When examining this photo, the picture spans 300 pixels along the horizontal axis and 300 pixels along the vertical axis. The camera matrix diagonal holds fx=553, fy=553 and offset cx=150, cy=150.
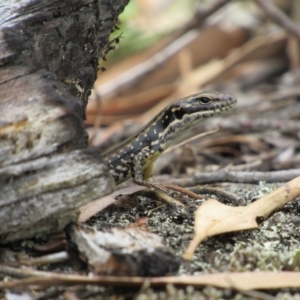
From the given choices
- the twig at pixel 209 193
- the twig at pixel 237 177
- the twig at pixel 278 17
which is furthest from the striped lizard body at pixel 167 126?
the twig at pixel 278 17

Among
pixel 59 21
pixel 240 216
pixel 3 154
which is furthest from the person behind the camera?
pixel 59 21

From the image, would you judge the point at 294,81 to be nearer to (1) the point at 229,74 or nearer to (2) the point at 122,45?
(1) the point at 229,74

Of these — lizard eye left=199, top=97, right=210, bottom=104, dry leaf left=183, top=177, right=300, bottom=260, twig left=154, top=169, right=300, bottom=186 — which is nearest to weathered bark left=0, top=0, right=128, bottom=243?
dry leaf left=183, top=177, right=300, bottom=260

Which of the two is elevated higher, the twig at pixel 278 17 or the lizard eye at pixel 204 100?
the twig at pixel 278 17

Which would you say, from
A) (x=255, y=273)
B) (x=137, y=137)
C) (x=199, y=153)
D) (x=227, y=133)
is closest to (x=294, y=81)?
(x=227, y=133)

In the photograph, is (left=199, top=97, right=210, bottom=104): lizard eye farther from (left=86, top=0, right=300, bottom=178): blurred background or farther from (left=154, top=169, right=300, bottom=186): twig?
(left=86, top=0, right=300, bottom=178): blurred background

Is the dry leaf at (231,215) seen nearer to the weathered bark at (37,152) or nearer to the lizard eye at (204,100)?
the weathered bark at (37,152)
